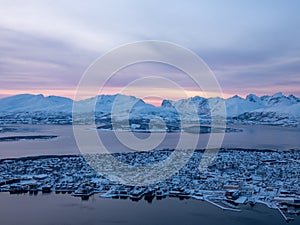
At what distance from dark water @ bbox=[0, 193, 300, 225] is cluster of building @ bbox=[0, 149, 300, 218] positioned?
26 centimetres

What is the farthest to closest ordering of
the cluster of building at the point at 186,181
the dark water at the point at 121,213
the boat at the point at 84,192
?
the boat at the point at 84,192
the cluster of building at the point at 186,181
the dark water at the point at 121,213

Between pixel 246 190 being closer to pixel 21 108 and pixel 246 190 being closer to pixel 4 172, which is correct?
pixel 4 172

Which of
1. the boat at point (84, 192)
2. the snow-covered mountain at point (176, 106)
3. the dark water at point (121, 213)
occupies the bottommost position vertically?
the dark water at point (121, 213)

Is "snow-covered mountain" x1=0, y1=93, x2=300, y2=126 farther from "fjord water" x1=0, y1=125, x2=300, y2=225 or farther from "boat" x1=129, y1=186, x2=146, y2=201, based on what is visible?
"fjord water" x1=0, y1=125, x2=300, y2=225

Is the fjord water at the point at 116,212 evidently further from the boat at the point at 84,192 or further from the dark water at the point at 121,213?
the boat at the point at 84,192

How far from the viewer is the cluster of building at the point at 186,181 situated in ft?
21.0

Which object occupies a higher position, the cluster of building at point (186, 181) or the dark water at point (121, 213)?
the cluster of building at point (186, 181)

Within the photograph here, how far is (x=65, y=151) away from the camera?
12602 millimetres

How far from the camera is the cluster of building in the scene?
21.0ft

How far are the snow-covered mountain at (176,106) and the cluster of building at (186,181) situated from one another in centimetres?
2711

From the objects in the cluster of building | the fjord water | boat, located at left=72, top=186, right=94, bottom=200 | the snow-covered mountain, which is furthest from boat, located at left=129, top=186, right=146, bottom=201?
the snow-covered mountain

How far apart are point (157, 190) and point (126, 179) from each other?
0.94 meters

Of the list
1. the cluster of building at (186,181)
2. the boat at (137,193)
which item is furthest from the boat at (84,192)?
the boat at (137,193)

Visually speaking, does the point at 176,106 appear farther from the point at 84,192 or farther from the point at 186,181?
the point at 84,192
